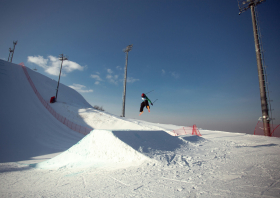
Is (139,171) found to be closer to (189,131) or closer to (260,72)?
(189,131)

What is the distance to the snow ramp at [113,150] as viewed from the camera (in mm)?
5520

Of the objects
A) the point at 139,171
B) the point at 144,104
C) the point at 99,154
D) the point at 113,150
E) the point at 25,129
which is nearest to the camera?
the point at 139,171

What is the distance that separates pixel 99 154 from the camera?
246 inches

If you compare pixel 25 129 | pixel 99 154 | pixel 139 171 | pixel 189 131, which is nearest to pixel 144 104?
pixel 99 154

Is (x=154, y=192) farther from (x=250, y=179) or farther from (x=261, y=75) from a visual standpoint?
(x=261, y=75)

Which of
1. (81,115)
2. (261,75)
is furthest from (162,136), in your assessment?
(81,115)

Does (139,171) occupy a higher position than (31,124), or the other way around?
(31,124)

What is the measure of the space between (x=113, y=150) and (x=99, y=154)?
78 centimetres

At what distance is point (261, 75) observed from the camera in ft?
50.4

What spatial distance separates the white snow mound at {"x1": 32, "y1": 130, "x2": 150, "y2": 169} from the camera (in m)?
5.54

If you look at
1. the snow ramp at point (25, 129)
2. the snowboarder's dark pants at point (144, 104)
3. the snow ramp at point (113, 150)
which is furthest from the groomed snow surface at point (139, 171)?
the snowboarder's dark pants at point (144, 104)

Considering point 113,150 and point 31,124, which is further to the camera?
point 31,124

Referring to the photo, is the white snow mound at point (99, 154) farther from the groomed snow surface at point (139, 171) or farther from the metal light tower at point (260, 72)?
the metal light tower at point (260, 72)

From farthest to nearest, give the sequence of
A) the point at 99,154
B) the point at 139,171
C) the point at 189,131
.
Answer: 1. the point at 189,131
2. the point at 99,154
3. the point at 139,171
